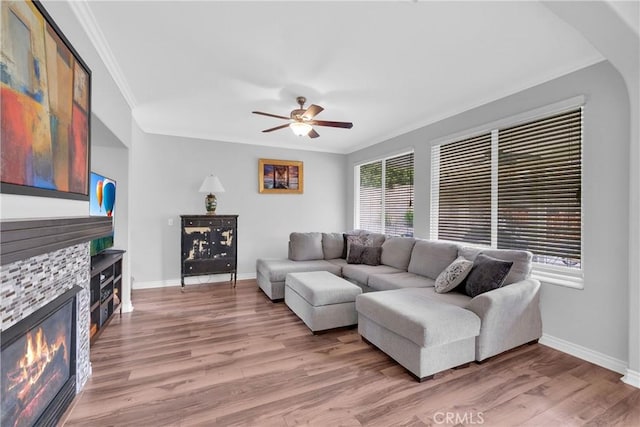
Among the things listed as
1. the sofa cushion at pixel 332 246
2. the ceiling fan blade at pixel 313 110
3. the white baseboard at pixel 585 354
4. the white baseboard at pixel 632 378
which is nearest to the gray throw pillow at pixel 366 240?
the sofa cushion at pixel 332 246

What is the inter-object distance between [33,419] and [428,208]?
13.7 ft

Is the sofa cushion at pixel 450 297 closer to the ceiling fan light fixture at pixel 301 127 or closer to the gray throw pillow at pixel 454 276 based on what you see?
the gray throw pillow at pixel 454 276

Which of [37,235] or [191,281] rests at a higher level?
[37,235]

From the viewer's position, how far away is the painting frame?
1136 mm

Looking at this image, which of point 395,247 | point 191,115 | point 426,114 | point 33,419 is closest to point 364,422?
point 33,419

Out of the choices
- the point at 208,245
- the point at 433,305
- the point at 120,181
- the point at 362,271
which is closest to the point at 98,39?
the point at 120,181

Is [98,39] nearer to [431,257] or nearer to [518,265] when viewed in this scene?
[431,257]

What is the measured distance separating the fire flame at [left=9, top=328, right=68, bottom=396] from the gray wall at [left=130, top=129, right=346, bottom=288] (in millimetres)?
3299

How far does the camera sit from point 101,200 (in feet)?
9.59

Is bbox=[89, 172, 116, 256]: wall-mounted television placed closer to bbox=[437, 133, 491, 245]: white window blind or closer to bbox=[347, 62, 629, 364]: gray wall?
bbox=[437, 133, 491, 245]: white window blind

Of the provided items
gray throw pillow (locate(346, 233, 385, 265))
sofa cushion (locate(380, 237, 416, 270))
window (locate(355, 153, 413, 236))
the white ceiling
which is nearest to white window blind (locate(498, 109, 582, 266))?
the white ceiling

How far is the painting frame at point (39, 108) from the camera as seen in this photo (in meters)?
1.14

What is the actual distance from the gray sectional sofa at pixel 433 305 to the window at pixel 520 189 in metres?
0.34

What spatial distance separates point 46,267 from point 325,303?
7.19 feet
